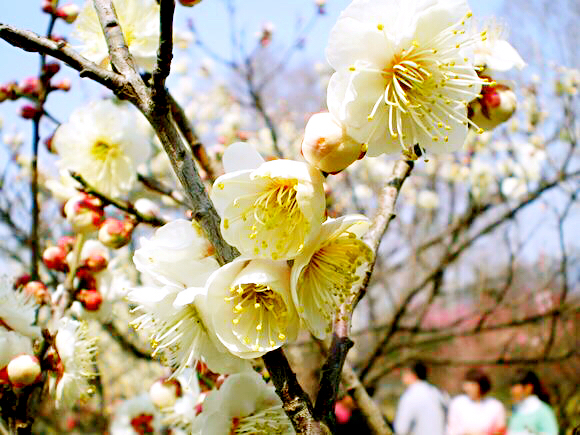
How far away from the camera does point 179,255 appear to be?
0.96 meters

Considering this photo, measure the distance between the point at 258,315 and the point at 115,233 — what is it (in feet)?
2.07

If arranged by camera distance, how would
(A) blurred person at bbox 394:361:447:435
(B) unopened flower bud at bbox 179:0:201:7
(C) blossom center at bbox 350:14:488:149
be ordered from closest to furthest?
(C) blossom center at bbox 350:14:488:149 < (B) unopened flower bud at bbox 179:0:201:7 < (A) blurred person at bbox 394:361:447:435

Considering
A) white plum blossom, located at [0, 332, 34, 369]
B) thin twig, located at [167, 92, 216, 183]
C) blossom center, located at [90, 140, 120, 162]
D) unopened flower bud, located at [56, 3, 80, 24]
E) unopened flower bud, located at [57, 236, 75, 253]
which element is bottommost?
white plum blossom, located at [0, 332, 34, 369]

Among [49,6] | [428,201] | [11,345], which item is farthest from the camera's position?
[428,201]

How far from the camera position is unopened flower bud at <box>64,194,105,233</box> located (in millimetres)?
1439

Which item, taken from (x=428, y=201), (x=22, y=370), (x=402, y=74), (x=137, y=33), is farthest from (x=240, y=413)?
(x=428, y=201)

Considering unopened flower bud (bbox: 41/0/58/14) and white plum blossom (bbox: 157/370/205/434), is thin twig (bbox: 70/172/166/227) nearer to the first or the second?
white plum blossom (bbox: 157/370/205/434)

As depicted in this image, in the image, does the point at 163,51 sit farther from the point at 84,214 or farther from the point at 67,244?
the point at 67,244

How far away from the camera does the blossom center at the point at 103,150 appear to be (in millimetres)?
1751

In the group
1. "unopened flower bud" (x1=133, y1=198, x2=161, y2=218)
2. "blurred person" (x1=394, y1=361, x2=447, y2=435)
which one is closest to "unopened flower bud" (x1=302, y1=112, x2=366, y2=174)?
"unopened flower bud" (x1=133, y1=198, x2=161, y2=218)

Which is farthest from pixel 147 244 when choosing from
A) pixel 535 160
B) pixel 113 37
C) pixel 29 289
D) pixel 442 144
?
pixel 535 160

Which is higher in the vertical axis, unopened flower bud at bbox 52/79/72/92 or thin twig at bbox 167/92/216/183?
unopened flower bud at bbox 52/79/72/92

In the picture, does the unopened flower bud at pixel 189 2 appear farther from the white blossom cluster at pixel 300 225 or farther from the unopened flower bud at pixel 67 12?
the unopened flower bud at pixel 67 12

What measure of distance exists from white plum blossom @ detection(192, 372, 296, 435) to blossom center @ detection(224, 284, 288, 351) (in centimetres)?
16
